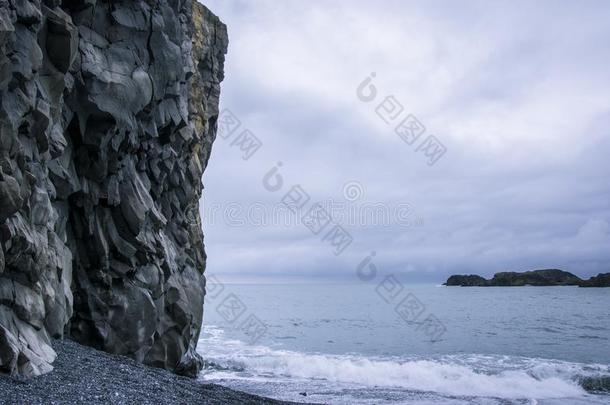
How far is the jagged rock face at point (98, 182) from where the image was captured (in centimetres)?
1725

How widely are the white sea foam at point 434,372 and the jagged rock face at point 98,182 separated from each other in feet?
23.0

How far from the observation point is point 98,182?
26.3 meters

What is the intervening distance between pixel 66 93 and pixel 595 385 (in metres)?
34.7

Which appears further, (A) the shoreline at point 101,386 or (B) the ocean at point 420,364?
(B) the ocean at point 420,364

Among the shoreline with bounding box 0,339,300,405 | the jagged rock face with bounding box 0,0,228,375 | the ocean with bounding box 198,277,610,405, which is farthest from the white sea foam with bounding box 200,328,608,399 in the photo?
the shoreline with bounding box 0,339,300,405

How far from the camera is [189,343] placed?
3566cm

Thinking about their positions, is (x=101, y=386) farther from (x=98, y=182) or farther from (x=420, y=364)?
(x=420, y=364)

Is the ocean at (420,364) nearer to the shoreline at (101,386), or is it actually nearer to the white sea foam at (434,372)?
the white sea foam at (434,372)

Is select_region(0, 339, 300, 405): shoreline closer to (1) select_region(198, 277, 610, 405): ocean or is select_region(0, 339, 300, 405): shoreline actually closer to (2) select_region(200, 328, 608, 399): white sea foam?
(1) select_region(198, 277, 610, 405): ocean

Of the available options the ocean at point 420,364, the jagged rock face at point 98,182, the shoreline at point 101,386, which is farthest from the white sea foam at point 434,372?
the shoreline at point 101,386

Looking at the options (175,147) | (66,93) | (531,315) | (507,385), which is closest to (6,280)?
(66,93)

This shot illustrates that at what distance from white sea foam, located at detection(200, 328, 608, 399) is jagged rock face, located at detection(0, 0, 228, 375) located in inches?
276

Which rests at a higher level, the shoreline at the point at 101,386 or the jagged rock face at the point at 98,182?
the jagged rock face at the point at 98,182

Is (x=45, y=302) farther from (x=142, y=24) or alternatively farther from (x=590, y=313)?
(x=590, y=313)
